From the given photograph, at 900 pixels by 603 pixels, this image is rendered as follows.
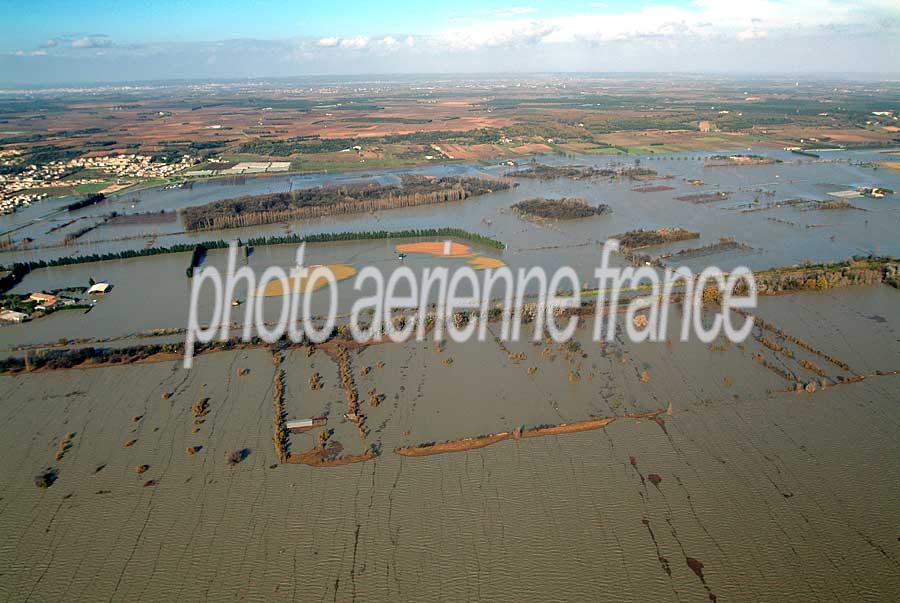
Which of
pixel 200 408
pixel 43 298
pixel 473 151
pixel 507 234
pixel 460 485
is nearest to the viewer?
A: pixel 460 485

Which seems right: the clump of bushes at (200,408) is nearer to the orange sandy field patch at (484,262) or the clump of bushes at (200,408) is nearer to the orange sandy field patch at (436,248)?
the orange sandy field patch at (484,262)

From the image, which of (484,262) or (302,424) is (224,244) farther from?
(302,424)

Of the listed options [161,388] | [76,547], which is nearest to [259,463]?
[76,547]

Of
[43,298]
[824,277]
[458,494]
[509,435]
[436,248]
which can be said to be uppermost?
[824,277]

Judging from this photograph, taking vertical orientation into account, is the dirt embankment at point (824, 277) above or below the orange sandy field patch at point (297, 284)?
above

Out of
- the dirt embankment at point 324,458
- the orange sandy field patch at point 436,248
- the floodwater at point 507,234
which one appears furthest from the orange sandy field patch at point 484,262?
the dirt embankment at point 324,458

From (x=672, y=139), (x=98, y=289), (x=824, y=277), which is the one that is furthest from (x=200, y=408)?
(x=672, y=139)
